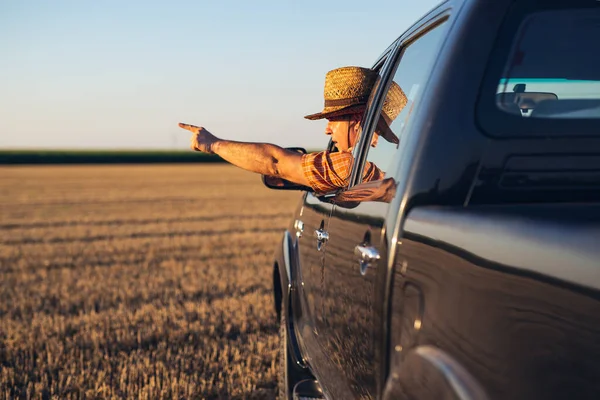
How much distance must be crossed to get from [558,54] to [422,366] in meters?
1.01

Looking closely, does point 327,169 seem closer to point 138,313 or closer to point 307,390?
point 307,390

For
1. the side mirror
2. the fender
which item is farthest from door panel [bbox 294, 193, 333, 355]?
the fender

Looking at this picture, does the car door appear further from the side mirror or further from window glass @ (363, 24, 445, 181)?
the side mirror

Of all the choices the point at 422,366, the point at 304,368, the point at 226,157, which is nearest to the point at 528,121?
the point at 422,366

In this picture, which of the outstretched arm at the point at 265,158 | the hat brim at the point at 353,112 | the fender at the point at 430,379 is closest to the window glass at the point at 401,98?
the hat brim at the point at 353,112

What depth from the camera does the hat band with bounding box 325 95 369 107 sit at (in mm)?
3494

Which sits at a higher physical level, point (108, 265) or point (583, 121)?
point (583, 121)

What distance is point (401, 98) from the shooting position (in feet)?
9.56

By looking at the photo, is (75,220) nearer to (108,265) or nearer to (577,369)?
(108,265)

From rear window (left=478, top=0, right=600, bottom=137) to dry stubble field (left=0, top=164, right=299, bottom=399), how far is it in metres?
3.23

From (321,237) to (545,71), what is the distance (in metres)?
1.28

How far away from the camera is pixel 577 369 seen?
1.36 meters

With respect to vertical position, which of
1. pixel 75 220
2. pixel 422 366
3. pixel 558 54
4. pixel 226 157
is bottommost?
pixel 75 220

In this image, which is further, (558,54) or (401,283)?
(558,54)
